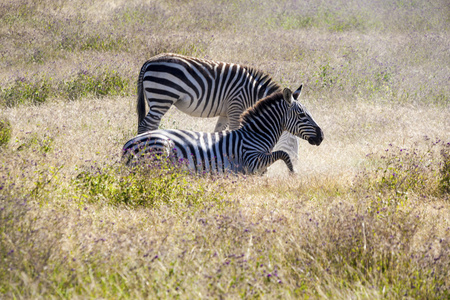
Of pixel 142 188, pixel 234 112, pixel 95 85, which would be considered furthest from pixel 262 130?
pixel 95 85

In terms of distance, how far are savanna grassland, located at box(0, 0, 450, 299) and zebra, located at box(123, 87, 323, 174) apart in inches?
15.2

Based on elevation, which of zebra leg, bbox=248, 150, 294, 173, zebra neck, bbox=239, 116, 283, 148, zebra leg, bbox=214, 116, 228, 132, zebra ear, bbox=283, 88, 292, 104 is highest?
zebra ear, bbox=283, 88, 292, 104

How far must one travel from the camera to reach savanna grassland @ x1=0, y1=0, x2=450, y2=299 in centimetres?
333

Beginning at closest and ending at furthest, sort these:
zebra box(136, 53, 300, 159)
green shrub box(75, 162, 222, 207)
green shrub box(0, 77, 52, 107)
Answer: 1. green shrub box(75, 162, 222, 207)
2. zebra box(136, 53, 300, 159)
3. green shrub box(0, 77, 52, 107)

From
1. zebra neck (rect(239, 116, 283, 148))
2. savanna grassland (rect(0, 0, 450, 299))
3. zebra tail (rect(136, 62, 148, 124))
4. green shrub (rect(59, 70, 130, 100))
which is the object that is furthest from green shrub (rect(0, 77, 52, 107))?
zebra neck (rect(239, 116, 283, 148))

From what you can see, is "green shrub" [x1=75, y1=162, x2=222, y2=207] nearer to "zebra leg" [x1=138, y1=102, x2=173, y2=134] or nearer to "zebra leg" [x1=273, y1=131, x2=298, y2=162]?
"zebra leg" [x1=138, y1=102, x2=173, y2=134]

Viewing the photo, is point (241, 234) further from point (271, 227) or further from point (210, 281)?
point (210, 281)

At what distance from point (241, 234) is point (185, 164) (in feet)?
8.15

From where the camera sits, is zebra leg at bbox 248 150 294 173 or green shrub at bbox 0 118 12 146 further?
green shrub at bbox 0 118 12 146

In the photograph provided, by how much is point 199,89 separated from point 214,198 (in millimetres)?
4274

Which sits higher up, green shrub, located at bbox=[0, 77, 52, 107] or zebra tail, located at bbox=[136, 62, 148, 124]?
zebra tail, located at bbox=[136, 62, 148, 124]

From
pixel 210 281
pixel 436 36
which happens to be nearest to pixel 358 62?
pixel 436 36

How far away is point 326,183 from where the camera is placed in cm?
613

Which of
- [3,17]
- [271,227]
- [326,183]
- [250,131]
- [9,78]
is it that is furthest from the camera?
[3,17]
